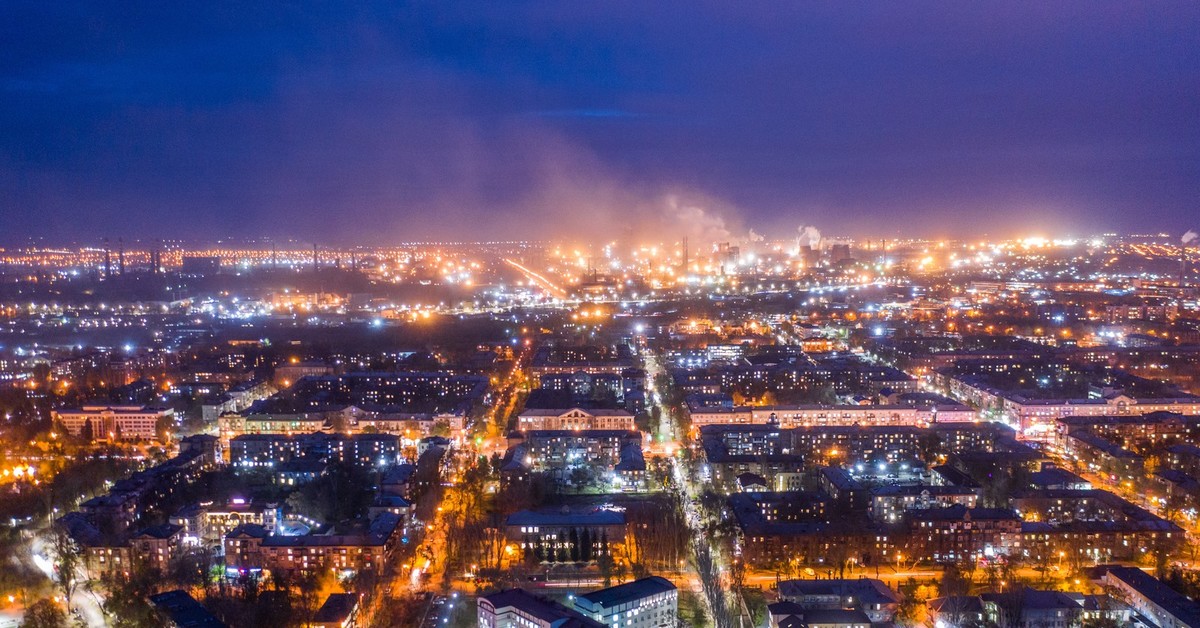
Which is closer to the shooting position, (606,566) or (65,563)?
(65,563)

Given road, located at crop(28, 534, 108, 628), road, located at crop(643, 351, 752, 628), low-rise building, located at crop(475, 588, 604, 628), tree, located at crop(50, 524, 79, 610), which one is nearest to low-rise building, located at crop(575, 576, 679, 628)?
low-rise building, located at crop(475, 588, 604, 628)

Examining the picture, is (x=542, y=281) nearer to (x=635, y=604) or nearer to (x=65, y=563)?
(x=65, y=563)

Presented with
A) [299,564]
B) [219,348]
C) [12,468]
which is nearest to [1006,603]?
[299,564]

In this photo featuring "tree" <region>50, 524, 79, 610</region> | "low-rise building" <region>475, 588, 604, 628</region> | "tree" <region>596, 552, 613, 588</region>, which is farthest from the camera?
"tree" <region>596, 552, 613, 588</region>

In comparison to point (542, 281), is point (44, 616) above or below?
below

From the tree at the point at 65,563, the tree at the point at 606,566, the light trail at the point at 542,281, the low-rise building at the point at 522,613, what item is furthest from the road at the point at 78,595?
the light trail at the point at 542,281

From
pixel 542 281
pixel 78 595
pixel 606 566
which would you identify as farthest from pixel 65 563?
pixel 542 281

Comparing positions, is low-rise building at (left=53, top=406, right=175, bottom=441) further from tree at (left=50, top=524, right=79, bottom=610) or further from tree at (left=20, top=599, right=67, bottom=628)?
tree at (left=20, top=599, right=67, bottom=628)

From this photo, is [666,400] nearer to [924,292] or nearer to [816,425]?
[816,425]

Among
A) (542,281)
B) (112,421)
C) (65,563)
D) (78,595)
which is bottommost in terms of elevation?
(78,595)
